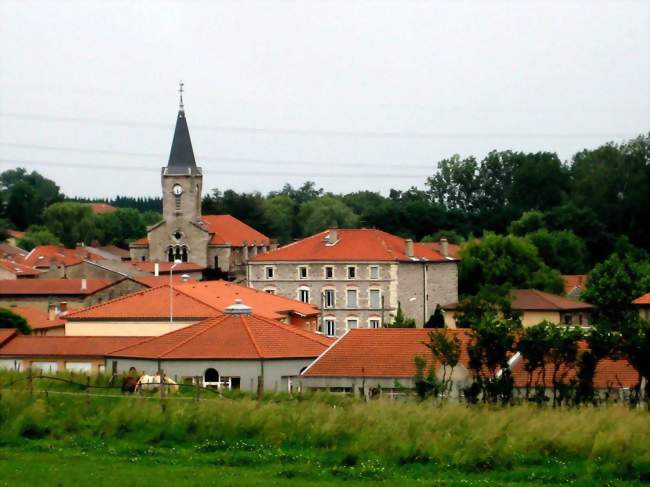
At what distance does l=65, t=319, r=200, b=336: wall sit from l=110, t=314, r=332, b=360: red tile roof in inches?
327

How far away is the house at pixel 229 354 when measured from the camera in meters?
41.8

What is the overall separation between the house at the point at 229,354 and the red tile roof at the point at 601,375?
6.69m

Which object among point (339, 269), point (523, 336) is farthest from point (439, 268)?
point (523, 336)

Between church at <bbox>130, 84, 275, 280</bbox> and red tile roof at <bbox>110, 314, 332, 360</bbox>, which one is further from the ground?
church at <bbox>130, 84, 275, 280</bbox>

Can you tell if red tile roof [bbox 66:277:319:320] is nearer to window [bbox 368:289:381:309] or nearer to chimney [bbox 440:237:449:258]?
window [bbox 368:289:381:309]

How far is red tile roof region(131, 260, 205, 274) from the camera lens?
95938mm

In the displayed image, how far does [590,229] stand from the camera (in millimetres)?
101312

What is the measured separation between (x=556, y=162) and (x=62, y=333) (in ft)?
236

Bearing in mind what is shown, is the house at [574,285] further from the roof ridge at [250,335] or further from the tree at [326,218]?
the tree at [326,218]

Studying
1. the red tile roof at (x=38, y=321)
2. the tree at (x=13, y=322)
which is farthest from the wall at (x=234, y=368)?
the red tile roof at (x=38, y=321)

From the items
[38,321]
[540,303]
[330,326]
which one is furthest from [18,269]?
[540,303]

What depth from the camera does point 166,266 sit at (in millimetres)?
99438

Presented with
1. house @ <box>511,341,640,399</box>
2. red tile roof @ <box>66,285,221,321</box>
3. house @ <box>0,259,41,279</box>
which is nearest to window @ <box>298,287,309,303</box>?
red tile roof @ <box>66,285,221,321</box>

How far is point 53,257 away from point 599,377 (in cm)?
6828
